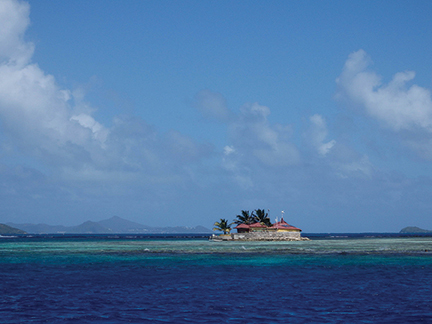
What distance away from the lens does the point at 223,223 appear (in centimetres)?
14275

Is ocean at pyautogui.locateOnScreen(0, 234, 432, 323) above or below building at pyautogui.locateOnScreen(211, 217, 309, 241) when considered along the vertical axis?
below

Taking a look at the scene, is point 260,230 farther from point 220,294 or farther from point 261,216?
point 220,294

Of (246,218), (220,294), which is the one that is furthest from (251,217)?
(220,294)

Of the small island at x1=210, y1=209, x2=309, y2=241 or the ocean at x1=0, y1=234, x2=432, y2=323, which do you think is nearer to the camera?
the ocean at x1=0, y1=234, x2=432, y2=323

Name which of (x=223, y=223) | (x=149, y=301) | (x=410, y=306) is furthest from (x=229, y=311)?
(x=223, y=223)

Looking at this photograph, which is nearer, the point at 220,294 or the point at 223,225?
the point at 220,294

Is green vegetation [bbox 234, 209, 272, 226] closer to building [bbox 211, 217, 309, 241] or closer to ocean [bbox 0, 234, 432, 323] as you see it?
building [bbox 211, 217, 309, 241]

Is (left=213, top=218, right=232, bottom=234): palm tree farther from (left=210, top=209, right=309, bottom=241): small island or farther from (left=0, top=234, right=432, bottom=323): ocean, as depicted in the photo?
(left=0, top=234, right=432, bottom=323): ocean

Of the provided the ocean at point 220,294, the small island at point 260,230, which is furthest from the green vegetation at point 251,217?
the ocean at point 220,294

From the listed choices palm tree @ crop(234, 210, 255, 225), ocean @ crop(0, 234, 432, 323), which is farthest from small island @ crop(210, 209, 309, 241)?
ocean @ crop(0, 234, 432, 323)

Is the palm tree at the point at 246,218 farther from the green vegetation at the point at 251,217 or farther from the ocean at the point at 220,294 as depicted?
the ocean at the point at 220,294

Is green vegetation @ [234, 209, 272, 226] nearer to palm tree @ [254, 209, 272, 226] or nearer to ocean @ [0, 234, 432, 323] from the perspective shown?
palm tree @ [254, 209, 272, 226]

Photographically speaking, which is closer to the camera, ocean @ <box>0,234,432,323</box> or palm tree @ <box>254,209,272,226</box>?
ocean @ <box>0,234,432,323</box>

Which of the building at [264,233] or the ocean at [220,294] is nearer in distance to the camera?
the ocean at [220,294]
